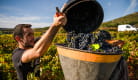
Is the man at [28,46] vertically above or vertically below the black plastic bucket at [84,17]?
below

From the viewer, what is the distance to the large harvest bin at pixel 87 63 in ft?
6.05

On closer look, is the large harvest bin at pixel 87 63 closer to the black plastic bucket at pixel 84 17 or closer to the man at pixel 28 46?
the man at pixel 28 46

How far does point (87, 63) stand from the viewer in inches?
74.2

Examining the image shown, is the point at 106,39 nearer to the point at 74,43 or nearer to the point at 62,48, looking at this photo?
the point at 74,43

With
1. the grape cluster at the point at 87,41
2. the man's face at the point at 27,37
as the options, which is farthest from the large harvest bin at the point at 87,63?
the man's face at the point at 27,37

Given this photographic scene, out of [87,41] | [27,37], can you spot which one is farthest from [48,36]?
[27,37]

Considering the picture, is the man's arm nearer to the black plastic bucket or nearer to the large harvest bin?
the large harvest bin

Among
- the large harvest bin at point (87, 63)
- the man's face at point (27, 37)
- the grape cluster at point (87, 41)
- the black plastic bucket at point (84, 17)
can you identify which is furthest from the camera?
the man's face at point (27, 37)

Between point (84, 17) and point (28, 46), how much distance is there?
922 millimetres

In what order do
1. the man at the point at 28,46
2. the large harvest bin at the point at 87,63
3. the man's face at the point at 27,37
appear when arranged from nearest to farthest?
the large harvest bin at the point at 87,63, the man at the point at 28,46, the man's face at the point at 27,37

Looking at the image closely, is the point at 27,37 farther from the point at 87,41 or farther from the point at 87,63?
the point at 87,63

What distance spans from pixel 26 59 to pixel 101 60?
3.14 ft

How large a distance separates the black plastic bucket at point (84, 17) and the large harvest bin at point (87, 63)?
0.50 m

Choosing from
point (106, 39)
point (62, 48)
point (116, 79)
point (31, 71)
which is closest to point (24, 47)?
point (31, 71)
